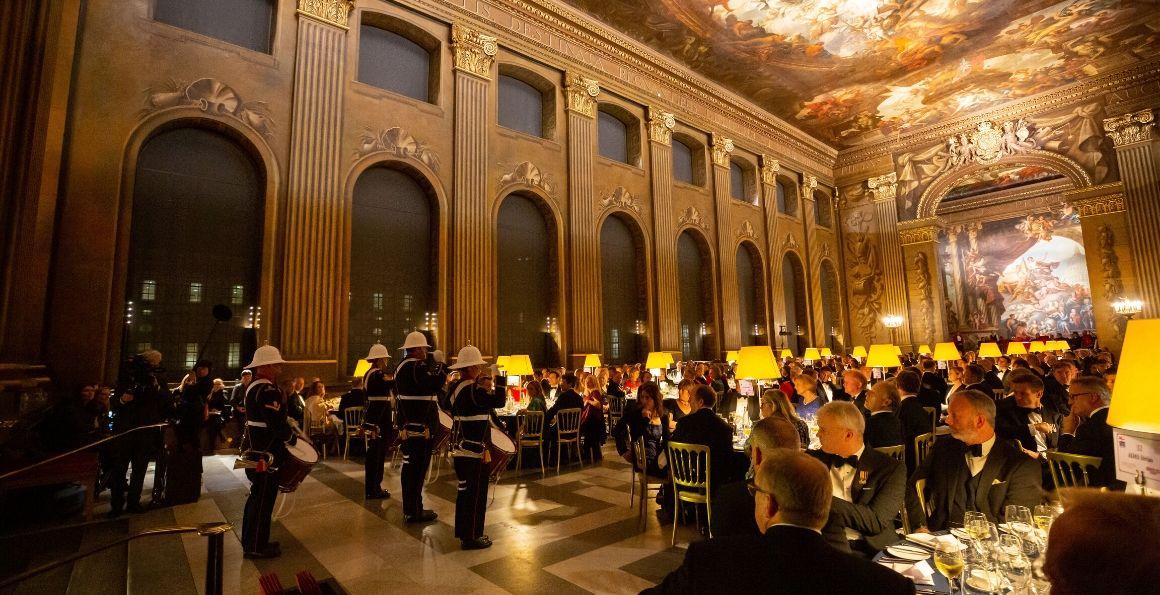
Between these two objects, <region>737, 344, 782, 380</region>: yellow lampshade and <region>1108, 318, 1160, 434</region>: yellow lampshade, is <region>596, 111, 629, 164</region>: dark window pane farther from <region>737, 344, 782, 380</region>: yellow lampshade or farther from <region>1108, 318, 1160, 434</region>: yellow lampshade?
<region>1108, 318, 1160, 434</region>: yellow lampshade

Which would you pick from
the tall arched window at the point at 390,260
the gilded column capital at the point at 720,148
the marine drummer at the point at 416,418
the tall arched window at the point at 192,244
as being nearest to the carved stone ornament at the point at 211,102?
the tall arched window at the point at 192,244

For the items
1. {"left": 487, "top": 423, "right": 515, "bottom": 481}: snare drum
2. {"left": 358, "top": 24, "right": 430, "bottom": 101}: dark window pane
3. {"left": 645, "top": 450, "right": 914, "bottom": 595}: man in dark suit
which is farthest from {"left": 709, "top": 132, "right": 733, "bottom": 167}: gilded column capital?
{"left": 645, "top": 450, "right": 914, "bottom": 595}: man in dark suit

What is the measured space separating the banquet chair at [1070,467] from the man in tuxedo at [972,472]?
54cm

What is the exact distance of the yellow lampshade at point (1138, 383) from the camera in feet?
5.97

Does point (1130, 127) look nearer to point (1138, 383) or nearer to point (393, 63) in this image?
point (393, 63)

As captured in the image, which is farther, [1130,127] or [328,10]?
[1130,127]

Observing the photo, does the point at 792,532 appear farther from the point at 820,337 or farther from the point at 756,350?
the point at 820,337

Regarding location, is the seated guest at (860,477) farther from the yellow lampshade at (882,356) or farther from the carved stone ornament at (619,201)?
the carved stone ornament at (619,201)

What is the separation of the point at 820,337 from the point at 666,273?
364 inches

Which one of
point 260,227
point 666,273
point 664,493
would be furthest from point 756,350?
point 666,273

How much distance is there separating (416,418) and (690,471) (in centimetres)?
296

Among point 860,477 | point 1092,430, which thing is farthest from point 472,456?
point 1092,430

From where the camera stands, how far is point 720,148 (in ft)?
60.1

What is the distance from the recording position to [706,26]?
1488 cm
